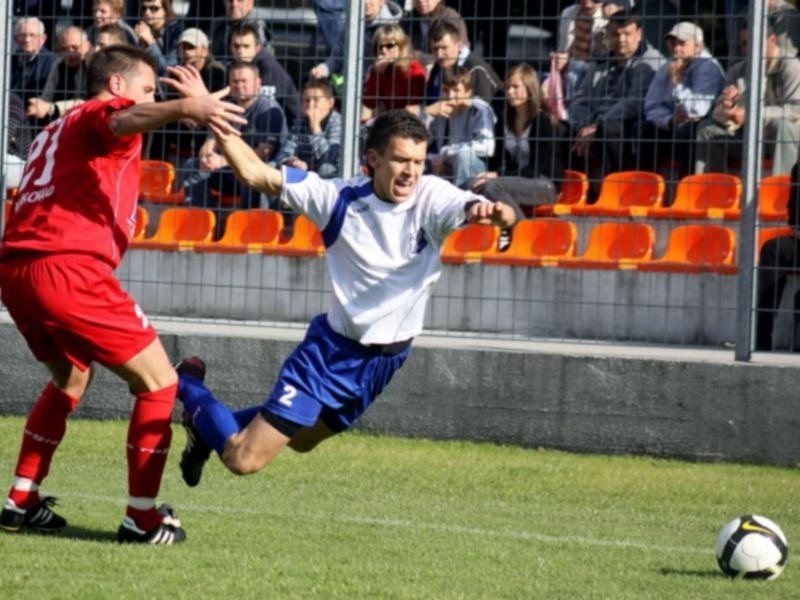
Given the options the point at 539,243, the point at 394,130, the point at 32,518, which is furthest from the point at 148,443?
the point at 539,243

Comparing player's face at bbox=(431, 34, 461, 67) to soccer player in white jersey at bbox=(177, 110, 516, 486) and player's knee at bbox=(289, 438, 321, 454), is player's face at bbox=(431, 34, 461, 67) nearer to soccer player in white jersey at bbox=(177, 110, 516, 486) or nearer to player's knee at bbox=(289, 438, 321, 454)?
soccer player in white jersey at bbox=(177, 110, 516, 486)

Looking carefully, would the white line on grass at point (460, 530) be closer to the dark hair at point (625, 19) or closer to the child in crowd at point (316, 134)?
the child in crowd at point (316, 134)

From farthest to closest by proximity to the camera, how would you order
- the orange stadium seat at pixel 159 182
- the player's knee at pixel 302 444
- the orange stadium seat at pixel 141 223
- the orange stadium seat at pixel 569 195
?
the orange stadium seat at pixel 141 223
the orange stadium seat at pixel 159 182
the orange stadium seat at pixel 569 195
the player's knee at pixel 302 444

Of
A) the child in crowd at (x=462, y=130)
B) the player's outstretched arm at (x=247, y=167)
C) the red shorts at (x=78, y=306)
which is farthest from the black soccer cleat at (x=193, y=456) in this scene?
the child in crowd at (x=462, y=130)

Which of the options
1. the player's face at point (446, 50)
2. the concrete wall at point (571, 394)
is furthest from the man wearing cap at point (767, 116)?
the player's face at point (446, 50)

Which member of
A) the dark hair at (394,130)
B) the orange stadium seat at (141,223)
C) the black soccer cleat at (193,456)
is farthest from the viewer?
the orange stadium seat at (141,223)

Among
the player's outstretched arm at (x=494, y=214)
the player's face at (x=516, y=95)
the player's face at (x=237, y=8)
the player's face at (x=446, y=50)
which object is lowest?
the player's outstretched arm at (x=494, y=214)

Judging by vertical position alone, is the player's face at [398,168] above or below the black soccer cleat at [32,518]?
above

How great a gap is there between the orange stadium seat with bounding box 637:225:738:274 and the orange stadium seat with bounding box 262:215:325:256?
2.27 m

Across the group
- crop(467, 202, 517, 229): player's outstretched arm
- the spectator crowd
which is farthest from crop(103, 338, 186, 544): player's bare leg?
the spectator crowd

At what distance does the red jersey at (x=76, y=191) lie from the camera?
697cm

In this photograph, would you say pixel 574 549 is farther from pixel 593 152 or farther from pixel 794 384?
pixel 593 152

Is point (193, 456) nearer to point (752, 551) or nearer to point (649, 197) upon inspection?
point (752, 551)

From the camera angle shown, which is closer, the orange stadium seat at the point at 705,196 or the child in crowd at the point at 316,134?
the orange stadium seat at the point at 705,196
